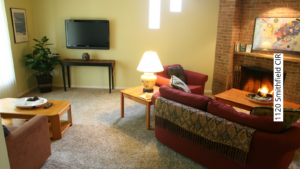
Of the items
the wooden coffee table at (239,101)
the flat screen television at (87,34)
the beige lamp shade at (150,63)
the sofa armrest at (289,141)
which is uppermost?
the flat screen television at (87,34)

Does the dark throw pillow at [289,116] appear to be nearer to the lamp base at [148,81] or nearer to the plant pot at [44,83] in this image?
the lamp base at [148,81]

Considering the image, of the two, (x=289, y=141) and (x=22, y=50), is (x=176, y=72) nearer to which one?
(x=289, y=141)

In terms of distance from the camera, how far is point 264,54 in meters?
4.72

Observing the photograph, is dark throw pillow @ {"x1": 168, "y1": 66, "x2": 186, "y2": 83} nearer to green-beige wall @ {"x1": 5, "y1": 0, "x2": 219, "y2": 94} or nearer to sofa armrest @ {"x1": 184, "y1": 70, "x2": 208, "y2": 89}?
sofa armrest @ {"x1": 184, "y1": 70, "x2": 208, "y2": 89}

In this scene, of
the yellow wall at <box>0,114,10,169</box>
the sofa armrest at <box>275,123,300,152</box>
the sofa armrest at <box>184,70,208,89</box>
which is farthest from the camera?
the sofa armrest at <box>184,70,208,89</box>

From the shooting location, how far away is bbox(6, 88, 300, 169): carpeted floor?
2.72m

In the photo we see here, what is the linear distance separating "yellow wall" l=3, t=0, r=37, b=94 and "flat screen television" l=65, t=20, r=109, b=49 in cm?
88

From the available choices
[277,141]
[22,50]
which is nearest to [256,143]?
[277,141]

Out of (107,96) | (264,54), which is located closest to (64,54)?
(107,96)

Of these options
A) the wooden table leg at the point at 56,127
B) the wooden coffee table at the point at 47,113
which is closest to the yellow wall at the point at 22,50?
the wooden coffee table at the point at 47,113

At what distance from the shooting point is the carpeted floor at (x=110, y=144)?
8.94 feet

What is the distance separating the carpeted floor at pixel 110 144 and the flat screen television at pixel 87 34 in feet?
5.36

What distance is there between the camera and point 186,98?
2684mm

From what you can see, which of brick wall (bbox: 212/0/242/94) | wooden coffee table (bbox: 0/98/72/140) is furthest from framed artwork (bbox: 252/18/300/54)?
wooden coffee table (bbox: 0/98/72/140)
